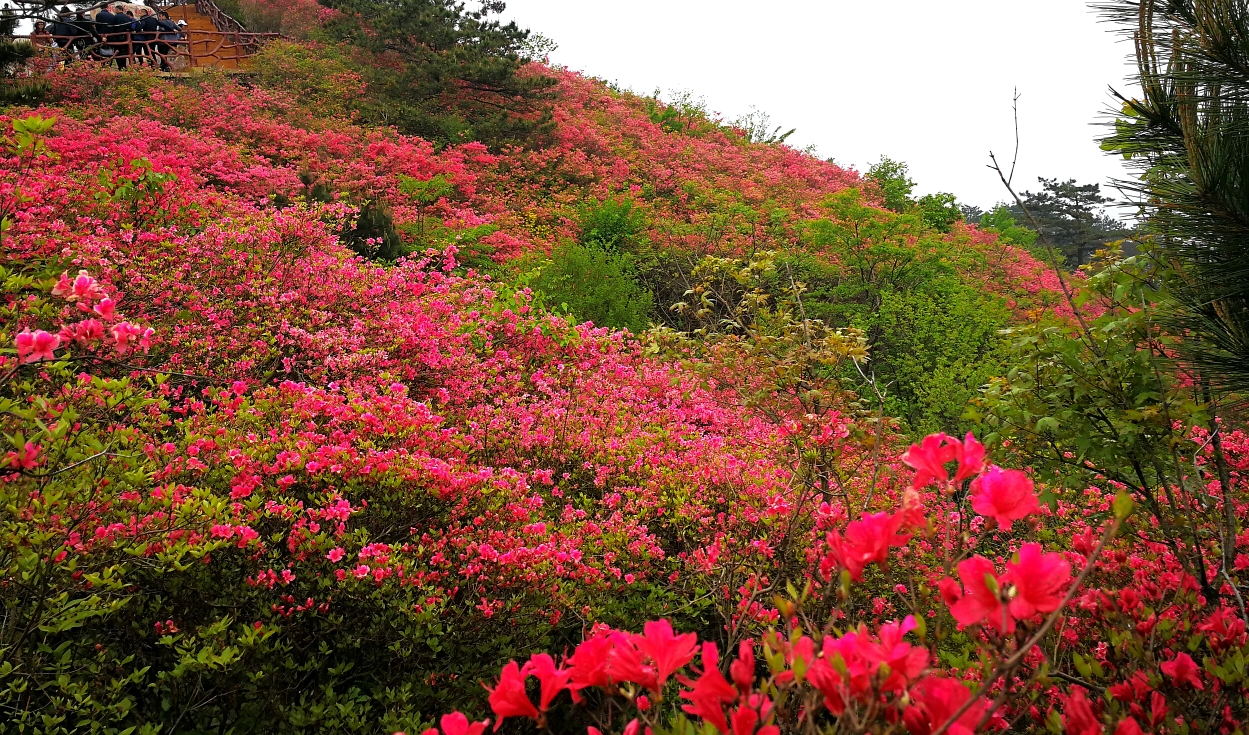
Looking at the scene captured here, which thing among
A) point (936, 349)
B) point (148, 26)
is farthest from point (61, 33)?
point (936, 349)

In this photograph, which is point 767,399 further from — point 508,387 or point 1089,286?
point 1089,286

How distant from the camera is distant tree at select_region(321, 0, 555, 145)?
49.5ft

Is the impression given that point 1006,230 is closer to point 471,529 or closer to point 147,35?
point 471,529

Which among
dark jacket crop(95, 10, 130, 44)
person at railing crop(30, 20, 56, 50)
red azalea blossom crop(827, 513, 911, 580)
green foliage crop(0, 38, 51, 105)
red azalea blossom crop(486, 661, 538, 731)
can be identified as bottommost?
red azalea blossom crop(486, 661, 538, 731)

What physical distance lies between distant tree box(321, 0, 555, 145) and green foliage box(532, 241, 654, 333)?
7131 millimetres

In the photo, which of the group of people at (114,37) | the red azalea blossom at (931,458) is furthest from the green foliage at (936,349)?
the group of people at (114,37)

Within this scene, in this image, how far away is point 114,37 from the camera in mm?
14711

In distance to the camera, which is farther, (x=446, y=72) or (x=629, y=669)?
(x=446, y=72)

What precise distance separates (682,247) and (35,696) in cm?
1090

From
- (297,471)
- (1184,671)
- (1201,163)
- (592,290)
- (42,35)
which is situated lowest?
(297,471)

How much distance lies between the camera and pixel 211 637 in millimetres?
2521

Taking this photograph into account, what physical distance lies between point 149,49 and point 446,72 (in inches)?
251

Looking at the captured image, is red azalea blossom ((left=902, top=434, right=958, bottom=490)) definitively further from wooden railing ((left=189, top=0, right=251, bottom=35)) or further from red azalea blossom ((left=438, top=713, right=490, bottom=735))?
wooden railing ((left=189, top=0, right=251, bottom=35))

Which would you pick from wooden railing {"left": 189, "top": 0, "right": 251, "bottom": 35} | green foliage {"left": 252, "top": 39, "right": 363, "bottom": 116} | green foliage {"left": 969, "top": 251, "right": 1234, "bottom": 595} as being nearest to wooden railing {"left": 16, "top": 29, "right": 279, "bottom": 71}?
wooden railing {"left": 189, "top": 0, "right": 251, "bottom": 35}
